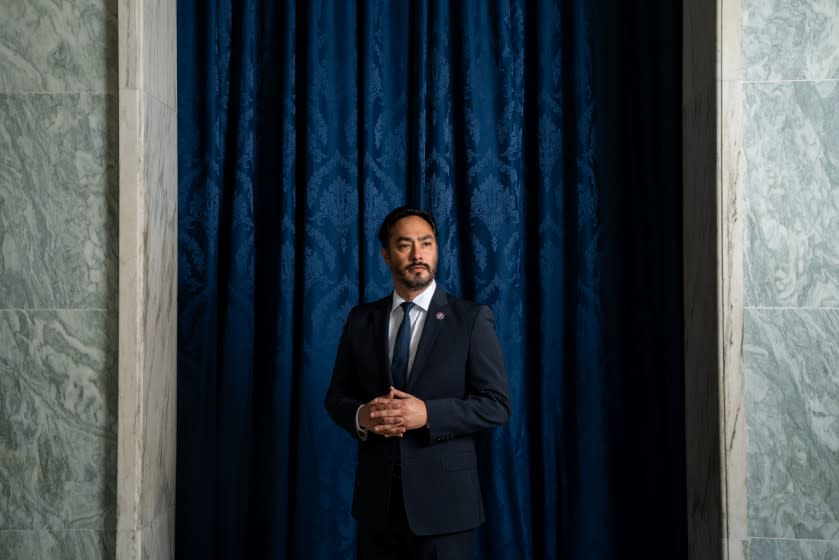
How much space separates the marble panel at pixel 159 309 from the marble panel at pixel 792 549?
1.80 meters

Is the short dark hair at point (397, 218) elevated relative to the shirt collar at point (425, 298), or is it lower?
elevated

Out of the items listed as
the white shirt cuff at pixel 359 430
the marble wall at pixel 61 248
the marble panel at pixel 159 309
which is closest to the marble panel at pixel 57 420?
the marble wall at pixel 61 248

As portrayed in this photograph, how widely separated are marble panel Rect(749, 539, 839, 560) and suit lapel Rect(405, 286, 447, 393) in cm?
107

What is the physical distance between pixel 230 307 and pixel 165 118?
687mm

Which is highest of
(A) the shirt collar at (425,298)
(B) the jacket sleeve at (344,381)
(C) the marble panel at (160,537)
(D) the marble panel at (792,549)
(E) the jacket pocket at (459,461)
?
(A) the shirt collar at (425,298)

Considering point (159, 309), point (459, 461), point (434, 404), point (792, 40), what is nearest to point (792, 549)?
point (459, 461)

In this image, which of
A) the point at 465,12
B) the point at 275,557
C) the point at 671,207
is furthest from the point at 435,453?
the point at 465,12

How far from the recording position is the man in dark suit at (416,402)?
83.4 inches

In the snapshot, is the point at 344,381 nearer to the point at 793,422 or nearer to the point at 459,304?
the point at 459,304

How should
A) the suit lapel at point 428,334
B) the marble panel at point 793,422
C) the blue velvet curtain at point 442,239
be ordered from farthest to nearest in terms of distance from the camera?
the blue velvet curtain at point 442,239
the marble panel at point 793,422
the suit lapel at point 428,334

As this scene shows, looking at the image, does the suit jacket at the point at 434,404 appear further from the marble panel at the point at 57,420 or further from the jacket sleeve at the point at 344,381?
the marble panel at the point at 57,420

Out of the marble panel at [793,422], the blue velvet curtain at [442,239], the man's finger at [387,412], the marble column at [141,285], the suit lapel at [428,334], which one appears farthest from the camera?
the blue velvet curtain at [442,239]

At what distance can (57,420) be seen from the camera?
250 cm

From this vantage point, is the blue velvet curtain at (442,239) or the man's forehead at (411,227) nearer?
the man's forehead at (411,227)
